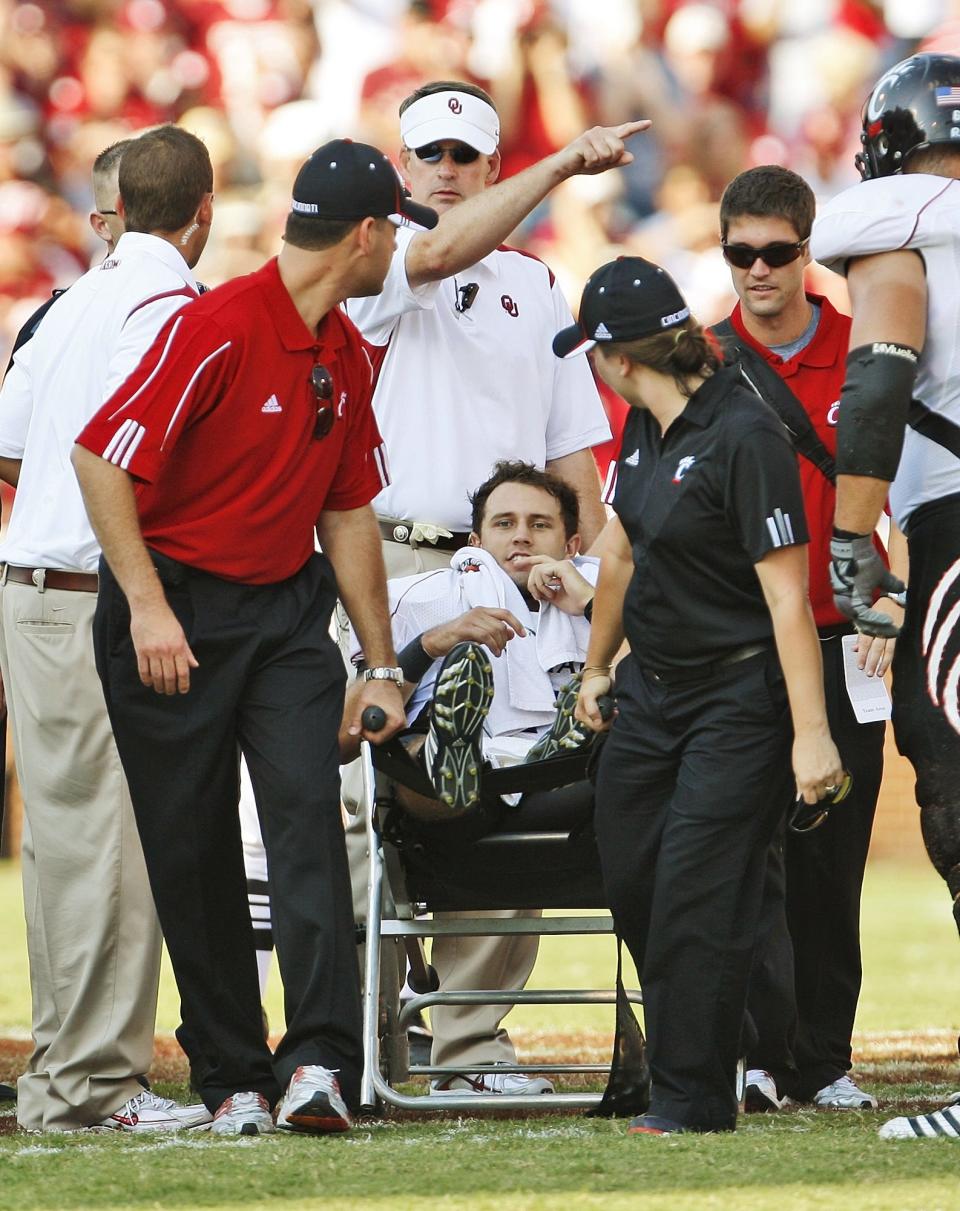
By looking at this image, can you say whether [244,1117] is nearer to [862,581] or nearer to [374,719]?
[374,719]

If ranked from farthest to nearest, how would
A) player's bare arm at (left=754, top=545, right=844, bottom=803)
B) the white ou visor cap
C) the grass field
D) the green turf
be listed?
the green turf, the white ou visor cap, player's bare arm at (left=754, top=545, right=844, bottom=803), the grass field

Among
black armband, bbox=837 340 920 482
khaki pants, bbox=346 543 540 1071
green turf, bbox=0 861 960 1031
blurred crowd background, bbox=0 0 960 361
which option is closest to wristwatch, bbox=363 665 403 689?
khaki pants, bbox=346 543 540 1071

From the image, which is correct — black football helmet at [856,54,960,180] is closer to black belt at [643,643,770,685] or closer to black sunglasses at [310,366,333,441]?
black belt at [643,643,770,685]

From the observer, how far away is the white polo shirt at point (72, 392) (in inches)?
188

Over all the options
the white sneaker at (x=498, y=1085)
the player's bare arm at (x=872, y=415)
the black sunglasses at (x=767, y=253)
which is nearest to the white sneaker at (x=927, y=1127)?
the player's bare arm at (x=872, y=415)

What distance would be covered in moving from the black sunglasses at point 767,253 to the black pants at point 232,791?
4.80ft

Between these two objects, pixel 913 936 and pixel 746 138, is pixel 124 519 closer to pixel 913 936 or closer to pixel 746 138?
pixel 913 936

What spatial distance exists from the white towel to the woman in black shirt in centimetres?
104

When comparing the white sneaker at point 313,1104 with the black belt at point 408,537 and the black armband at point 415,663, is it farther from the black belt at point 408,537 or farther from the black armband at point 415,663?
the black belt at point 408,537

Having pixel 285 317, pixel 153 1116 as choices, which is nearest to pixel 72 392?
pixel 285 317

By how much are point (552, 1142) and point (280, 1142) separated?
538mm

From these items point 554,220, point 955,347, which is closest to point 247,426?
point 955,347

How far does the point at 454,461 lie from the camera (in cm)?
562

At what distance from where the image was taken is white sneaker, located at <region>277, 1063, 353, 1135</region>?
4141 millimetres
